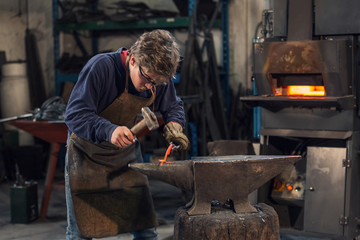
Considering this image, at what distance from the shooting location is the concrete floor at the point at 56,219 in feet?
13.4

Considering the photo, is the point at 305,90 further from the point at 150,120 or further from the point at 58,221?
the point at 58,221

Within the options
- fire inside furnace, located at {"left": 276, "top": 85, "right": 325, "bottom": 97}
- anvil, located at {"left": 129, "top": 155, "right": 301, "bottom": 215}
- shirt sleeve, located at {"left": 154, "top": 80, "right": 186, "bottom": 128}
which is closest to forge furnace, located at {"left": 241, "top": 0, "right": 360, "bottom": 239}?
fire inside furnace, located at {"left": 276, "top": 85, "right": 325, "bottom": 97}

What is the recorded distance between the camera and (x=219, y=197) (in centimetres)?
244

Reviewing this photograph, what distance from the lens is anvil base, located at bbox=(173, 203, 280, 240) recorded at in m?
2.36

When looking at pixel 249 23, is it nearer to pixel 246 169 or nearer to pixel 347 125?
pixel 347 125

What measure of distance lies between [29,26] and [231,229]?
5202mm

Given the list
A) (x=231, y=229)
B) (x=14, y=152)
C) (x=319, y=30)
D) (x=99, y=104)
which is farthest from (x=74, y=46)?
(x=231, y=229)

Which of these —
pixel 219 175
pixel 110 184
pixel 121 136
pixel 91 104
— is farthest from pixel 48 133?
pixel 219 175

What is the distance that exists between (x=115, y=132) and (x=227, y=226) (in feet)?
1.96

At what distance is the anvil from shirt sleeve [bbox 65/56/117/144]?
0.21 metres

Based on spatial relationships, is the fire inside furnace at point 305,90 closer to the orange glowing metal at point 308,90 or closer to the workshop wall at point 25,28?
the orange glowing metal at point 308,90

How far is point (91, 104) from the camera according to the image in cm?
241

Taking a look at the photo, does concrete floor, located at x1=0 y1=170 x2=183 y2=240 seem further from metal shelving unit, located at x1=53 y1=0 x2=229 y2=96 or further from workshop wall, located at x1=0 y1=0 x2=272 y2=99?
workshop wall, located at x1=0 y1=0 x2=272 y2=99

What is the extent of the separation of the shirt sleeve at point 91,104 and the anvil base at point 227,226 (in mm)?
498
